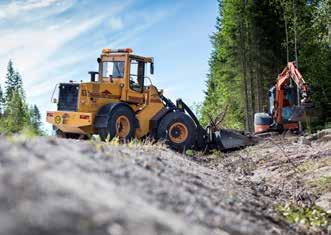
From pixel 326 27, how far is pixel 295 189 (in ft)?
78.5

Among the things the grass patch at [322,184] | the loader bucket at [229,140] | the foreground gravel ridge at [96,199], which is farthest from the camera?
the loader bucket at [229,140]

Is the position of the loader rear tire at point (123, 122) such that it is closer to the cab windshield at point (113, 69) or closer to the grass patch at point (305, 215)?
the cab windshield at point (113, 69)

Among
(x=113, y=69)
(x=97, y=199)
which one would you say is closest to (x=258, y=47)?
(x=113, y=69)

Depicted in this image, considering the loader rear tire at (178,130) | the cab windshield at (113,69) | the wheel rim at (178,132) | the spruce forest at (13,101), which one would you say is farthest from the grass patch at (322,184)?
the spruce forest at (13,101)

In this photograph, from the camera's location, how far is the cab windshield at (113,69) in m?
18.3

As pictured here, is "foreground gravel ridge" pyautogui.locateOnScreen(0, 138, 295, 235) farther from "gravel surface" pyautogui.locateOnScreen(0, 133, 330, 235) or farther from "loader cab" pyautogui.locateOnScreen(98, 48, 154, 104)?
"loader cab" pyautogui.locateOnScreen(98, 48, 154, 104)

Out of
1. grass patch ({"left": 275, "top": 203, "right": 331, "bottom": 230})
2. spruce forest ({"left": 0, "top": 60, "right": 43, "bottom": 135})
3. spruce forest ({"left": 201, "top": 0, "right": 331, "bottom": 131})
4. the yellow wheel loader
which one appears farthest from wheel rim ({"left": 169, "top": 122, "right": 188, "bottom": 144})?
spruce forest ({"left": 0, "top": 60, "right": 43, "bottom": 135})

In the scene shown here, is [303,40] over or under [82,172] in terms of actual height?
over

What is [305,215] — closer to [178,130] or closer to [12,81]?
[178,130]

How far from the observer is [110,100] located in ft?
58.0

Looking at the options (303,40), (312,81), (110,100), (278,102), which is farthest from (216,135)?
(303,40)

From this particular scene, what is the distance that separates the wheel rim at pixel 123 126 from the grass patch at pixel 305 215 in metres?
9.97

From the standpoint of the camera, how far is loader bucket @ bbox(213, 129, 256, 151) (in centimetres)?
1927

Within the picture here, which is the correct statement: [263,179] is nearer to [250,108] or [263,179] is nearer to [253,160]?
[253,160]
